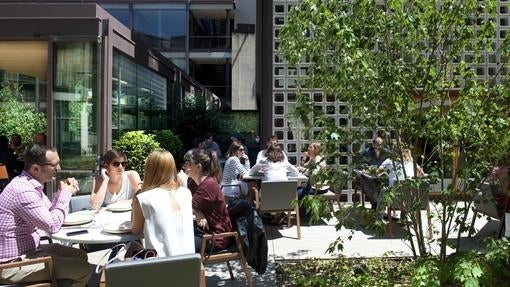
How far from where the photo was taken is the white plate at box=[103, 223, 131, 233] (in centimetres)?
357

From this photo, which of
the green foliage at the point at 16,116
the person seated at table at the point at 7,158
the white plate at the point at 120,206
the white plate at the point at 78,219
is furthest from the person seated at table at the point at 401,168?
the green foliage at the point at 16,116

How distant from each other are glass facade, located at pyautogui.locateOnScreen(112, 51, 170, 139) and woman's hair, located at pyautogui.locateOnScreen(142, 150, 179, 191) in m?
6.02

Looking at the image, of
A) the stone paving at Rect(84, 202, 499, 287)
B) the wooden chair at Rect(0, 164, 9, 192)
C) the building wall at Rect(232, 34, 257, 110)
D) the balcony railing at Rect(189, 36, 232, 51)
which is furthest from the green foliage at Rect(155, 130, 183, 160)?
the balcony railing at Rect(189, 36, 232, 51)

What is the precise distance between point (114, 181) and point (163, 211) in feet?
5.71

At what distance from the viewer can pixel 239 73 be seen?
66.4 ft

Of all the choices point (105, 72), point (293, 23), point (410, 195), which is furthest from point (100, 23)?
point (410, 195)

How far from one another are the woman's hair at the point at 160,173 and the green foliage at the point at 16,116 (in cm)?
1404

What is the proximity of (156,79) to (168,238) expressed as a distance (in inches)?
435

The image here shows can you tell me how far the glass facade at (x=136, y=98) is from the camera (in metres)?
9.59

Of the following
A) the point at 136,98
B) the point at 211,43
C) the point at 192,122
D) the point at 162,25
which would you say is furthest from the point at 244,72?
the point at 211,43

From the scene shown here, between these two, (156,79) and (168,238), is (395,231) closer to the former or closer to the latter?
(168,238)

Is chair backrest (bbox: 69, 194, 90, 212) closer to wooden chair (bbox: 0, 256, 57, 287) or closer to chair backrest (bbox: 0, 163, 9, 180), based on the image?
wooden chair (bbox: 0, 256, 57, 287)

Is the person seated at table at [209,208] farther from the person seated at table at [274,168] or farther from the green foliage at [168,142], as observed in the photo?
the green foliage at [168,142]

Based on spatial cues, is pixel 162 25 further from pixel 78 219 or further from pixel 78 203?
pixel 78 219
